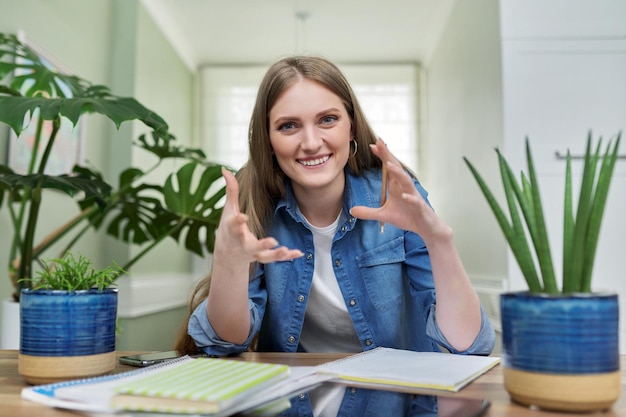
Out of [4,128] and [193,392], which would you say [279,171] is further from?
[4,128]

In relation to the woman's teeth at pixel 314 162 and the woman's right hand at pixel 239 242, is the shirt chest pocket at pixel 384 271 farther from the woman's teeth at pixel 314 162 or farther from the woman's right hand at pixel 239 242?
the woman's right hand at pixel 239 242

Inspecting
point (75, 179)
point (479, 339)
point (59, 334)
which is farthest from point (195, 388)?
point (75, 179)

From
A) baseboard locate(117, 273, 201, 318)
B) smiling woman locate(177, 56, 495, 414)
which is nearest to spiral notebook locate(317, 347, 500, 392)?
smiling woman locate(177, 56, 495, 414)

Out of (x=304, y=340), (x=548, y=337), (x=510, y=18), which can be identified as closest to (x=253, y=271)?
(x=304, y=340)

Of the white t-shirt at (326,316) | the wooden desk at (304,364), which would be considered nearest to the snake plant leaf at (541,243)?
the wooden desk at (304,364)

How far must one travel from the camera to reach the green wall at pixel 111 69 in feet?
8.41

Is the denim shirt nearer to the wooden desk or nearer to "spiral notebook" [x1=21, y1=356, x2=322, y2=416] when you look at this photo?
the wooden desk

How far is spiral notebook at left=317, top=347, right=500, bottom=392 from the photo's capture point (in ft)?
2.36

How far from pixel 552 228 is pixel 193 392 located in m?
2.21

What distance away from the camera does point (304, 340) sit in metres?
1.34

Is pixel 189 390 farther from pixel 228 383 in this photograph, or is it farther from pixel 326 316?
pixel 326 316

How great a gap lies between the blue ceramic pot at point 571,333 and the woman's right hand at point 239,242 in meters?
0.32

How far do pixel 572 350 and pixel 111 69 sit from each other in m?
3.52

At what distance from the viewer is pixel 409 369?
2.61 feet
